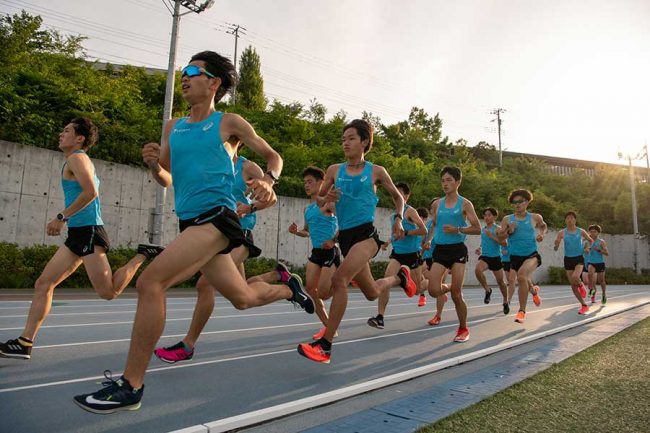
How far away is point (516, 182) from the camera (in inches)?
1826

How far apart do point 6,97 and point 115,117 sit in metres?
4.44

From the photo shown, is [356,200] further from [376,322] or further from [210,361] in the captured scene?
[376,322]

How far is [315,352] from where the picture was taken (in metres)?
5.00

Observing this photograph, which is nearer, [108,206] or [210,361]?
[210,361]

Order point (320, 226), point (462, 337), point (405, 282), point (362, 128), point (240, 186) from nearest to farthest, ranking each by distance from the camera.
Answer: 1. point (362, 128)
2. point (240, 186)
3. point (462, 337)
4. point (405, 282)
5. point (320, 226)

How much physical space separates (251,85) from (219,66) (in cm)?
4487

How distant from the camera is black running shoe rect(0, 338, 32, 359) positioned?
15.6 feet

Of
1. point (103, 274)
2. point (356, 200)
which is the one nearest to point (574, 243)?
point (356, 200)

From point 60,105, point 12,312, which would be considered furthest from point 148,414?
point 60,105

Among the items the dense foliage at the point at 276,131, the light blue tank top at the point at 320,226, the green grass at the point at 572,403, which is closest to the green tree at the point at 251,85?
the dense foliage at the point at 276,131

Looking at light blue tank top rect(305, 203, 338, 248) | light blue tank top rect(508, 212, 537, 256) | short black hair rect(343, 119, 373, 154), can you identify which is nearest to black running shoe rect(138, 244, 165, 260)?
short black hair rect(343, 119, 373, 154)

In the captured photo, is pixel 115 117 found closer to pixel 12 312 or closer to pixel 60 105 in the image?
pixel 60 105

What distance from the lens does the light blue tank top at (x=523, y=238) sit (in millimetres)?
10055

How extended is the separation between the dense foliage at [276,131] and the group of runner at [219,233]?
13.3 meters
